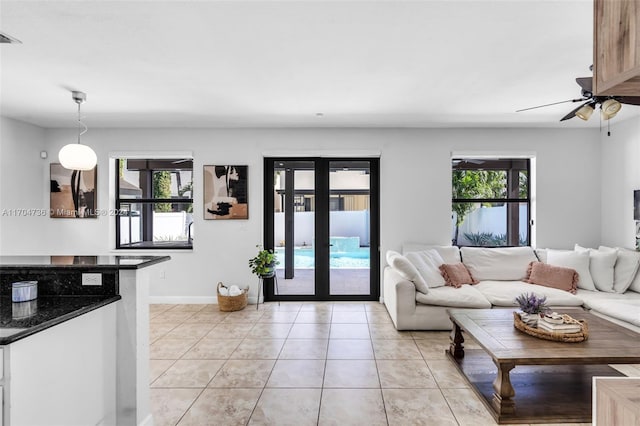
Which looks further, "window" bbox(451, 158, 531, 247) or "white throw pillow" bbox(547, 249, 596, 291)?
"window" bbox(451, 158, 531, 247)

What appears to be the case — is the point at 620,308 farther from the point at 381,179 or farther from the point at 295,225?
the point at 295,225

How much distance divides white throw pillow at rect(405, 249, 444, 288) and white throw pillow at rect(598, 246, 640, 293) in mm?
1923

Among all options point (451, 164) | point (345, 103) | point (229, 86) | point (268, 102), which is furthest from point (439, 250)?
point (229, 86)

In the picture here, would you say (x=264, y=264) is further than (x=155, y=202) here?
No

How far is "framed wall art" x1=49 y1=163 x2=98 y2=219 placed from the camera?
513cm

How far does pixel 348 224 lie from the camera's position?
208 inches

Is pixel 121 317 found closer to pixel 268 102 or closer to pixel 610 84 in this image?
pixel 610 84

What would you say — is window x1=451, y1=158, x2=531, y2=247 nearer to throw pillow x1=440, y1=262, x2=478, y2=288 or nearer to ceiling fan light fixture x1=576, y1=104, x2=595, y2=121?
throw pillow x1=440, y1=262, x2=478, y2=288

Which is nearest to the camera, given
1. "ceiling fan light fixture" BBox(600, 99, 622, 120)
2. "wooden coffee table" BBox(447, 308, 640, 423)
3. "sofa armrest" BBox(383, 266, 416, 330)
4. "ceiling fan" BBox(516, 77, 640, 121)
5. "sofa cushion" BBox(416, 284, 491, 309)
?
"wooden coffee table" BBox(447, 308, 640, 423)

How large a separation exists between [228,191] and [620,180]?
521 cm

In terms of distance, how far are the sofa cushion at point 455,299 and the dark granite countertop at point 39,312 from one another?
2991 millimetres

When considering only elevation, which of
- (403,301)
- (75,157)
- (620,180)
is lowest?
(403,301)

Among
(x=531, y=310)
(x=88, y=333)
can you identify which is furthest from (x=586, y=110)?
(x=88, y=333)

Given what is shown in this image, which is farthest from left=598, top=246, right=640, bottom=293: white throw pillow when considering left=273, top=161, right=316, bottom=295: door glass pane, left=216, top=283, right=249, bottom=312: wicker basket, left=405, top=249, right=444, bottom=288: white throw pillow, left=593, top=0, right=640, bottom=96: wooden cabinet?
left=216, top=283, right=249, bottom=312: wicker basket
